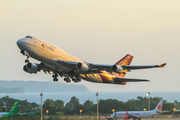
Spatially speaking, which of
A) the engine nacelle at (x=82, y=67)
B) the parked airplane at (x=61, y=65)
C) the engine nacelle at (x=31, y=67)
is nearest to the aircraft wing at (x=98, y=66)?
the parked airplane at (x=61, y=65)

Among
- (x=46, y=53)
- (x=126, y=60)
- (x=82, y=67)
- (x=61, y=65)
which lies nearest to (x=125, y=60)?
(x=126, y=60)

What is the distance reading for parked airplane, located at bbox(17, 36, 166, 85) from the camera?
1793 inches

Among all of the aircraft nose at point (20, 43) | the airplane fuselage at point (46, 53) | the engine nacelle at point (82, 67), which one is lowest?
the engine nacelle at point (82, 67)

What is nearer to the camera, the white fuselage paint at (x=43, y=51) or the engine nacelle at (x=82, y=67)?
the white fuselage paint at (x=43, y=51)

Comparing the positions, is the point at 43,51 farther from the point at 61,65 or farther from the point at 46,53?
the point at 61,65

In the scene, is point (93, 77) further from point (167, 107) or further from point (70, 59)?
point (167, 107)

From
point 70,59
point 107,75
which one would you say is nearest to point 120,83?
point 107,75

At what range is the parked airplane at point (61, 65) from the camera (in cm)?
4553

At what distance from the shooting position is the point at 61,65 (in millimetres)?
49344

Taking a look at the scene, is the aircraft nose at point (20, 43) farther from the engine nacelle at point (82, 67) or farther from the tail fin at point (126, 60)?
the tail fin at point (126, 60)

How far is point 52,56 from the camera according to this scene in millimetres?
47281

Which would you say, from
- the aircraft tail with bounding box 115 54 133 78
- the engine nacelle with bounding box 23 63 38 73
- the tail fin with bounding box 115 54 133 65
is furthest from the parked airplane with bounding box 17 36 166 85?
the tail fin with bounding box 115 54 133 65

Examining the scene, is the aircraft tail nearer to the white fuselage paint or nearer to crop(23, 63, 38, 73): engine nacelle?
the white fuselage paint

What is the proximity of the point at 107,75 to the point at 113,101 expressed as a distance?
54063 millimetres
